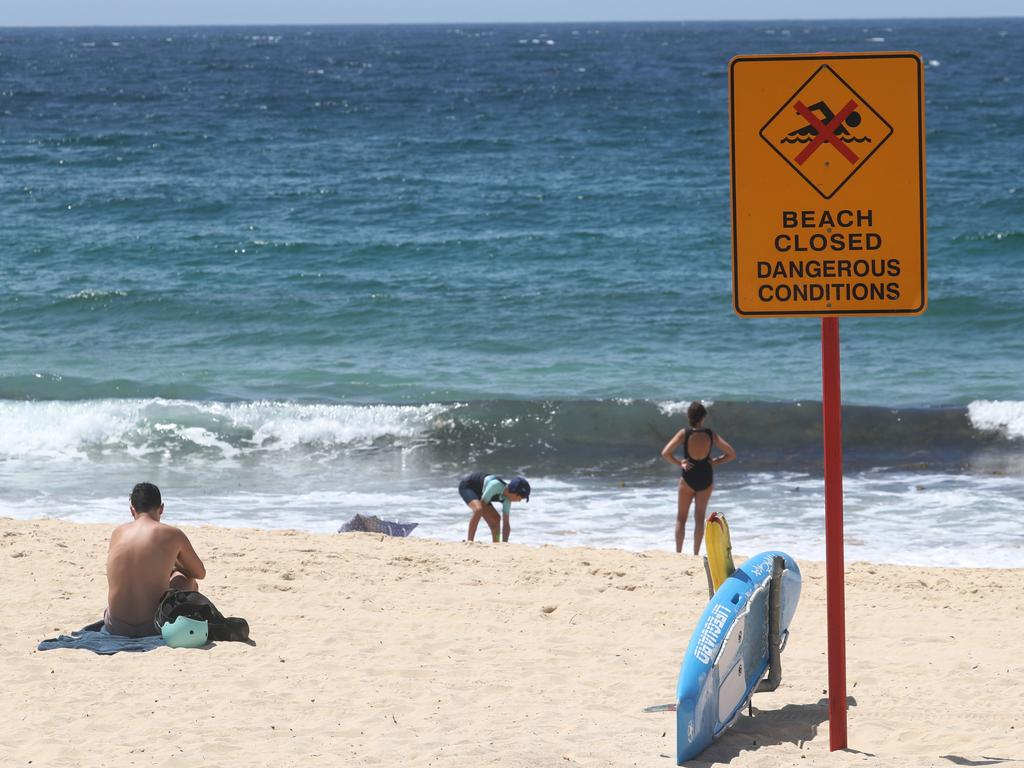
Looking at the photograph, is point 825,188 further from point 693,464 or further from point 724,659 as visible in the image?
point 693,464

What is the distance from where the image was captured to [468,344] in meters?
19.8

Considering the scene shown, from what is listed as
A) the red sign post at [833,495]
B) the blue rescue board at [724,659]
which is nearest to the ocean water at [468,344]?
the blue rescue board at [724,659]

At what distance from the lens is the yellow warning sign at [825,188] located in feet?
14.5

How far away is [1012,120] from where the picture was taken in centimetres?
4219

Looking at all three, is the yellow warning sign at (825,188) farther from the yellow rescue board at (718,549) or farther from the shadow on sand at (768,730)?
the shadow on sand at (768,730)

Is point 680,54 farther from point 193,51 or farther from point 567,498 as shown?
point 567,498

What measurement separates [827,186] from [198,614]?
4.42 meters

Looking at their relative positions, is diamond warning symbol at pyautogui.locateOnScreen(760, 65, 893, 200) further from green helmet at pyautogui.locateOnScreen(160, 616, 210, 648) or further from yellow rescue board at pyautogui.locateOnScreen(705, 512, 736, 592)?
green helmet at pyautogui.locateOnScreen(160, 616, 210, 648)

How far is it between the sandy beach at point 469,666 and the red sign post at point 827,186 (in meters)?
1.91

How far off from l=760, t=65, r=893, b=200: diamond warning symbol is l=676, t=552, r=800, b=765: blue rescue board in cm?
198

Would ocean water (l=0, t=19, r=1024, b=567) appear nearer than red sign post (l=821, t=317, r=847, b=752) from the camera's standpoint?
No

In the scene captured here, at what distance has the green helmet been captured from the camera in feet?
23.3

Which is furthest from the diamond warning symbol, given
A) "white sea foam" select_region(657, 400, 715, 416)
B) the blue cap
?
"white sea foam" select_region(657, 400, 715, 416)

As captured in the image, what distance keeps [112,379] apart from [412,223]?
36.0 feet
